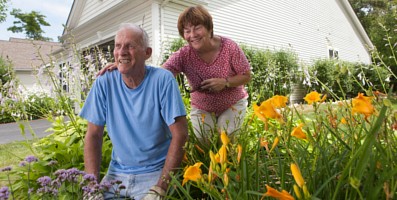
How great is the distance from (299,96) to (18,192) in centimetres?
1533

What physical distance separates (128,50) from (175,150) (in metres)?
0.67

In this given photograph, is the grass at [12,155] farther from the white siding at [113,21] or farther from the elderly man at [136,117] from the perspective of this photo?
the white siding at [113,21]

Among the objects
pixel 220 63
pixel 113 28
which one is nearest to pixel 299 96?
pixel 113 28

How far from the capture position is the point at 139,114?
1.97m

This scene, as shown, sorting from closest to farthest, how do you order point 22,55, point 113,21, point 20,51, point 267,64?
1. point 267,64
2. point 113,21
3. point 22,55
4. point 20,51

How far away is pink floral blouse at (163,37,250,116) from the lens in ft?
8.30

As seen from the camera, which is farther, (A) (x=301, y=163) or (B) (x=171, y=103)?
(B) (x=171, y=103)

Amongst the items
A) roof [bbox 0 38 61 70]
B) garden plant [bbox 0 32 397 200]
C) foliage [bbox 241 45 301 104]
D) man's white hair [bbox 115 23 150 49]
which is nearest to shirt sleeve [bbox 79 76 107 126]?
man's white hair [bbox 115 23 150 49]

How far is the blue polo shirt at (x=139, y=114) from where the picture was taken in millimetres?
1943

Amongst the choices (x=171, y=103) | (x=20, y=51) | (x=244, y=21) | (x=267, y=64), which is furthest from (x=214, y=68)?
(x=20, y=51)

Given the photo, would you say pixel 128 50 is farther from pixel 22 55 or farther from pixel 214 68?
pixel 22 55

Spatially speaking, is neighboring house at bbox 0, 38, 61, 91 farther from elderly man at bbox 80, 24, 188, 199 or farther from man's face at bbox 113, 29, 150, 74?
man's face at bbox 113, 29, 150, 74

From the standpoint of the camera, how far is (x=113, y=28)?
12336 millimetres

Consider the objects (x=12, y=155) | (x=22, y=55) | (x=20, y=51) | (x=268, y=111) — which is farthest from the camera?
(x=20, y=51)
